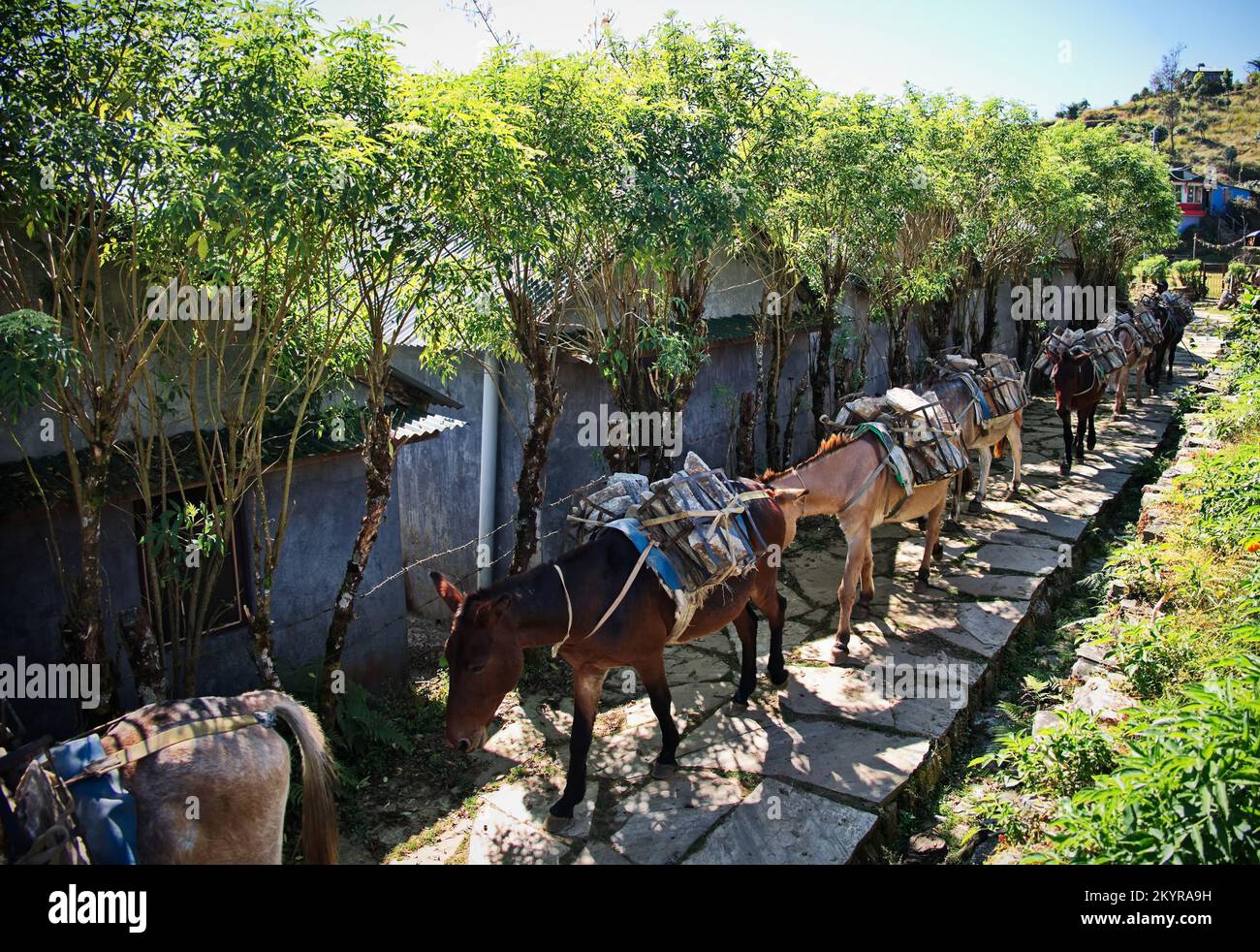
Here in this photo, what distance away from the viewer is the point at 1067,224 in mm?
18344

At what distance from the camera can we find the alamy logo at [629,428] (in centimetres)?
859

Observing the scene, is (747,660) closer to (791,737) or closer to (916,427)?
(791,737)

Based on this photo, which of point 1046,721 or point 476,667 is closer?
point 476,667

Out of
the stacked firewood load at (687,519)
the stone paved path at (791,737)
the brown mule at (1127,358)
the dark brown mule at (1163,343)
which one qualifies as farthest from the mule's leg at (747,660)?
the dark brown mule at (1163,343)

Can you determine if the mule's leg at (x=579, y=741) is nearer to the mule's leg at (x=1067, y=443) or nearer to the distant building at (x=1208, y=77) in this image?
the mule's leg at (x=1067, y=443)

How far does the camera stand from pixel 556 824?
18.6 ft

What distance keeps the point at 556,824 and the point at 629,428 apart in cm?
403

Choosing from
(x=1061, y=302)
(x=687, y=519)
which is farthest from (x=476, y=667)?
(x=1061, y=302)

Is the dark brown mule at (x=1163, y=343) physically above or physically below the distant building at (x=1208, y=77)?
below

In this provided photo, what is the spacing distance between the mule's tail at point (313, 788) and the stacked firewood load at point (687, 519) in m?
2.53

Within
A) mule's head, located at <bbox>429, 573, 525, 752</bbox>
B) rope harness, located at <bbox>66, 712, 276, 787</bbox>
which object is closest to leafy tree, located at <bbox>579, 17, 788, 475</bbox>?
mule's head, located at <bbox>429, 573, 525, 752</bbox>

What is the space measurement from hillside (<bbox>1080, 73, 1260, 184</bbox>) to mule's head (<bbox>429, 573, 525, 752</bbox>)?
60.1 m
